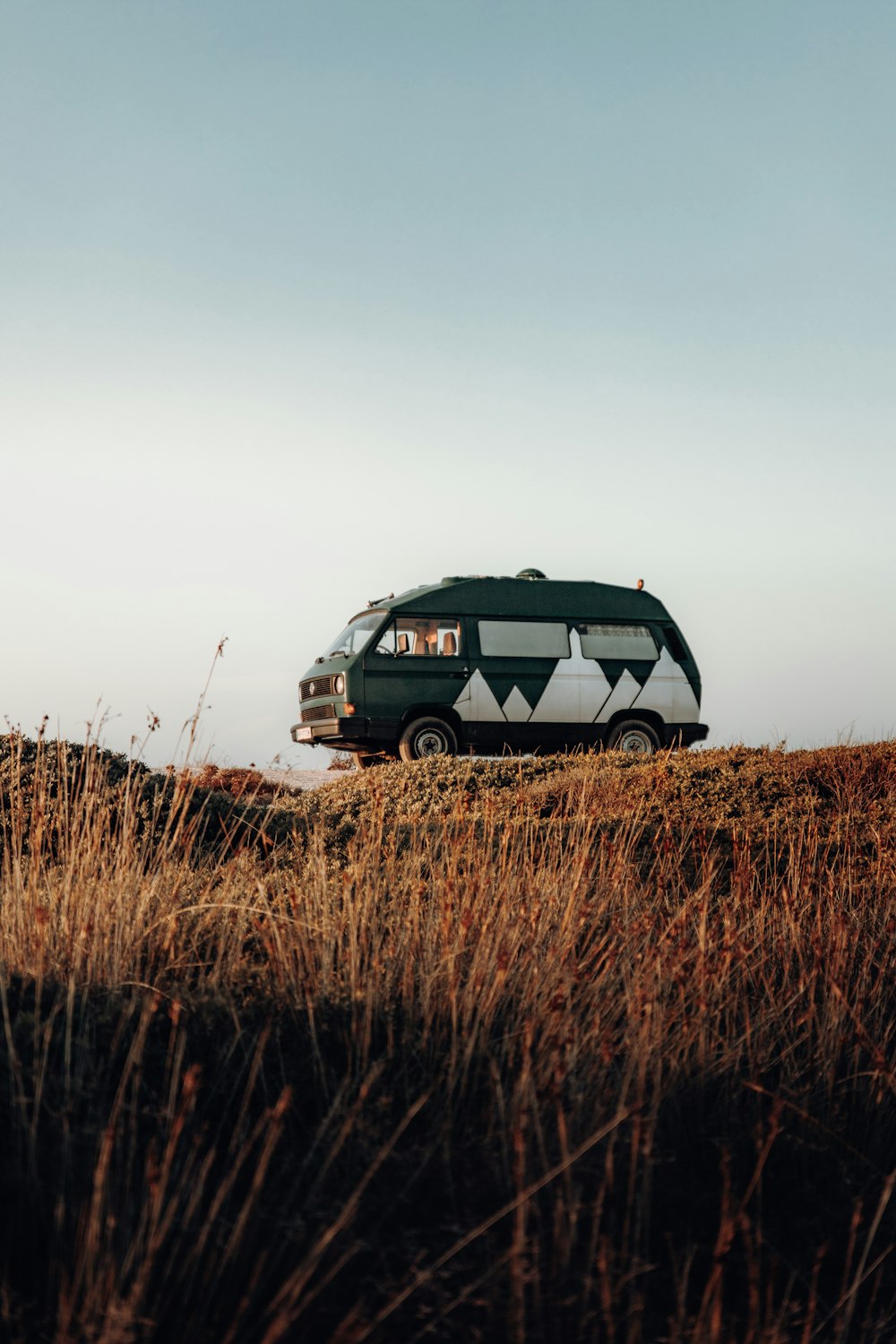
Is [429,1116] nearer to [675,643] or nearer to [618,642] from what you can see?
[618,642]

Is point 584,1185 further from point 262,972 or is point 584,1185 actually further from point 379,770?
point 379,770

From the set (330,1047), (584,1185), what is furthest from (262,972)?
(584,1185)

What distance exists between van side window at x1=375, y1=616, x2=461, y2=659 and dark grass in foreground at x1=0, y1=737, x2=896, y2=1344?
29.2 feet

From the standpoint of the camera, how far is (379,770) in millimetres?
14078

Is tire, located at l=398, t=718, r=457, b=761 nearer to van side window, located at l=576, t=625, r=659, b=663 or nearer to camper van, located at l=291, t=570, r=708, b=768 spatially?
camper van, located at l=291, t=570, r=708, b=768

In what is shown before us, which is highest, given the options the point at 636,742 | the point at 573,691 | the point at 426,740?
the point at 573,691

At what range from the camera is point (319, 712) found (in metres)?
15.5

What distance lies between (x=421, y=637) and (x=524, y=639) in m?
1.49

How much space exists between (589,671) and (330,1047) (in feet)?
40.2

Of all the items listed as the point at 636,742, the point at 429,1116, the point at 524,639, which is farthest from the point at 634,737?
the point at 429,1116

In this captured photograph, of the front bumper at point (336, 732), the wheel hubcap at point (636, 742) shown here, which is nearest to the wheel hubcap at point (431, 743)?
the front bumper at point (336, 732)

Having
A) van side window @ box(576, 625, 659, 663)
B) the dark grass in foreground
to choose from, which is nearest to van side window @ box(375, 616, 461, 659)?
van side window @ box(576, 625, 659, 663)

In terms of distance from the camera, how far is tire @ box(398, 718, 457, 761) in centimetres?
1508

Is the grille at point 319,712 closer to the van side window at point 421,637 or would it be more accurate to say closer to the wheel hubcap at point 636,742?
the van side window at point 421,637
